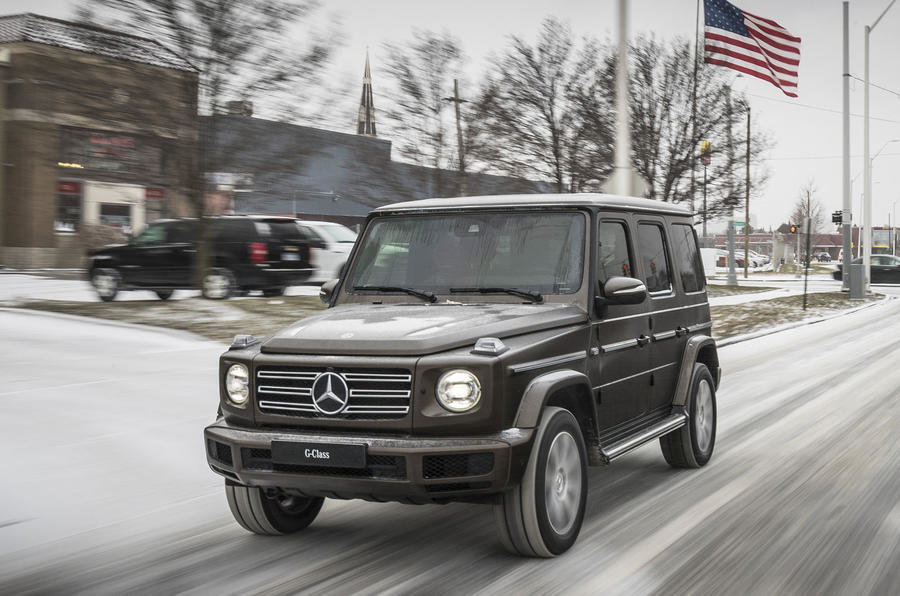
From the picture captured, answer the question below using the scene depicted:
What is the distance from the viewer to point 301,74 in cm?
1688

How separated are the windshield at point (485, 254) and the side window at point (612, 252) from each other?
171 mm

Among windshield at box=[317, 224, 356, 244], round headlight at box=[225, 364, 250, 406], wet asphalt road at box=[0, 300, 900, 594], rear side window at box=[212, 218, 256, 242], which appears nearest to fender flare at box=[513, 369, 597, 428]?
wet asphalt road at box=[0, 300, 900, 594]

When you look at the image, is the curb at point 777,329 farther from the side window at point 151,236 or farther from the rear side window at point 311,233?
the side window at point 151,236

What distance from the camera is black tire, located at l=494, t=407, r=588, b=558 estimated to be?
4.69m

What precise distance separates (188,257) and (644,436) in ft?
54.4

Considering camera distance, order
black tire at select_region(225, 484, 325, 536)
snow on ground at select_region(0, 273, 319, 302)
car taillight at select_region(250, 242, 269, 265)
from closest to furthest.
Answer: black tire at select_region(225, 484, 325, 536)
car taillight at select_region(250, 242, 269, 265)
snow on ground at select_region(0, 273, 319, 302)

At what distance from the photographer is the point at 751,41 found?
71.7 ft

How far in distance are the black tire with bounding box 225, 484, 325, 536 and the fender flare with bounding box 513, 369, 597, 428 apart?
1.52 metres

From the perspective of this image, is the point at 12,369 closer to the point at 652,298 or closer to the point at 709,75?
the point at 652,298

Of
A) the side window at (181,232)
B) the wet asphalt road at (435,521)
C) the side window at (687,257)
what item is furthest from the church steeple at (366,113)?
the side window at (687,257)

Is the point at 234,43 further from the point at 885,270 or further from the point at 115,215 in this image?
the point at 885,270

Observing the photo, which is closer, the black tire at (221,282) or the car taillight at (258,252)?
the black tire at (221,282)

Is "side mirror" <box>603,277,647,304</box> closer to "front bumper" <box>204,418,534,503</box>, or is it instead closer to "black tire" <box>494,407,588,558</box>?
"black tire" <box>494,407,588,558</box>

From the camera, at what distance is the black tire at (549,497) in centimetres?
469
